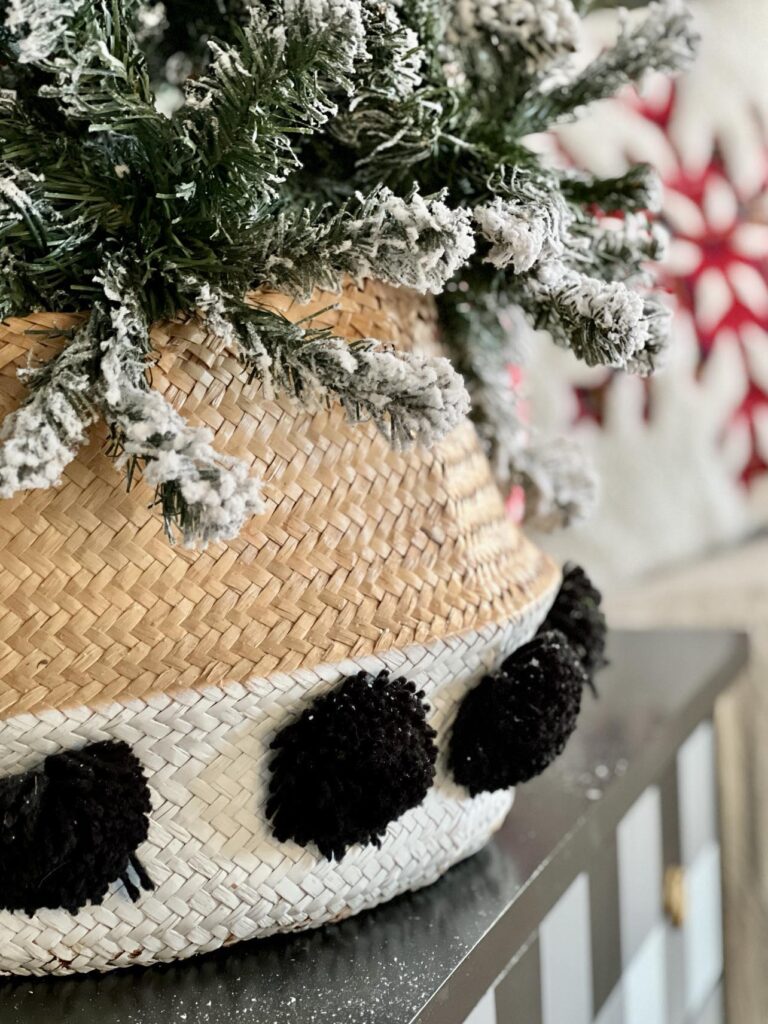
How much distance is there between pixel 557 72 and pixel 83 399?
0.33 meters

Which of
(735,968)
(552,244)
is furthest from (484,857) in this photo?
(735,968)

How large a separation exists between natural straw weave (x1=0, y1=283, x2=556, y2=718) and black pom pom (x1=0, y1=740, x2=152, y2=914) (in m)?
0.03

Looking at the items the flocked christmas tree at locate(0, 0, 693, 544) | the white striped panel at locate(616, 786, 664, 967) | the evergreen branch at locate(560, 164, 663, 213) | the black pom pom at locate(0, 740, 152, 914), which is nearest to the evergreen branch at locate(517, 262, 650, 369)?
the flocked christmas tree at locate(0, 0, 693, 544)

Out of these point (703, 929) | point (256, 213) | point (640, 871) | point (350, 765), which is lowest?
point (703, 929)

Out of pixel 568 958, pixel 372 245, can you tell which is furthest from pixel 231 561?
pixel 568 958

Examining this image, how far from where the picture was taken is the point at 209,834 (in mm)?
Answer: 456

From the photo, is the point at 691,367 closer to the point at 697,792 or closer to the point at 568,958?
the point at 697,792

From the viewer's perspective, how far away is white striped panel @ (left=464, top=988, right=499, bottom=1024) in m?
0.52

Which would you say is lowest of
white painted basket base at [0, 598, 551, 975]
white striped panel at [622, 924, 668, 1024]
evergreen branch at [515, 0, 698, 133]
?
white striped panel at [622, 924, 668, 1024]

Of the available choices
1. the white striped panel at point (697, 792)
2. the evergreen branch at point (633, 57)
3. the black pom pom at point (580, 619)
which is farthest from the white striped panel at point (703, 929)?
the evergreen branch at point (633, 57)

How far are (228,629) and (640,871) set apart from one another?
0.48 m

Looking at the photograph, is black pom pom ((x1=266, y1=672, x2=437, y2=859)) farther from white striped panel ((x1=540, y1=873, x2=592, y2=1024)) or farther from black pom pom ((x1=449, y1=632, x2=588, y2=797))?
white striped panel ((x1=540, y1=873, x2=592, y2=1024))

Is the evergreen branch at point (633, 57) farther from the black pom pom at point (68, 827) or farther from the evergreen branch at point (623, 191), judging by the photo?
the black pom pom at point (68, 827)

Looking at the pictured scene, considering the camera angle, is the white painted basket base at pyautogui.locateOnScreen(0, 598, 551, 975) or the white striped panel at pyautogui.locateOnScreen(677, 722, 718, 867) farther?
the white striped panel at pyautogui.locateOnScreen(677, 722, 718, 867)
